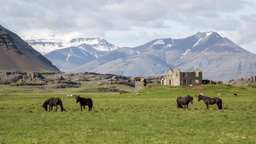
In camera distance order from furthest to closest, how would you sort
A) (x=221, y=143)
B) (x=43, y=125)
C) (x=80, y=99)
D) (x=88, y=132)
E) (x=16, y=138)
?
1. (x=80, y=99)
2. (x=43, y=125)
3. (x=88, y=132)
4. (x=16, y=138)
5. (x=221, y=143)

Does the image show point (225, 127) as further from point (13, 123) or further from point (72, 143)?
point (13, 123)

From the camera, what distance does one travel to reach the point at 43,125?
33.9m

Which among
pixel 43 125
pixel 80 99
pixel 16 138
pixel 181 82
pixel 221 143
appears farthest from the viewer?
pixel 181 82

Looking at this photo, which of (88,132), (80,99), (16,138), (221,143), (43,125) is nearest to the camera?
(221,143)

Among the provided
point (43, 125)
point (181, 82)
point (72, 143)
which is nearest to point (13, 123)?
point (43, 125)

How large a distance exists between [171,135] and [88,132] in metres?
7.33

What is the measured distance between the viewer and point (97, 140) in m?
25.4

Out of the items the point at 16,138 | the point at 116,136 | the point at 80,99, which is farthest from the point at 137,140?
the point at 80,99

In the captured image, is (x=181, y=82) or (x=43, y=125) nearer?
(x=43, y=125)

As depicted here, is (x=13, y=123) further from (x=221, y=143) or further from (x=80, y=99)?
(x=221, y=143)

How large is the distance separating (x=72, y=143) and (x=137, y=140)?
16.2 feet

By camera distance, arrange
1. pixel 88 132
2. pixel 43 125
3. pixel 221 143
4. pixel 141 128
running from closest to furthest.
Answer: pixel 221 143, pixel 88 132, pixel 141 128, pixel 43 125

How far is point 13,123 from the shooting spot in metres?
35.4

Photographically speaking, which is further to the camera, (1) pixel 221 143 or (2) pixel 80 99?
(2) pixel 80 99
